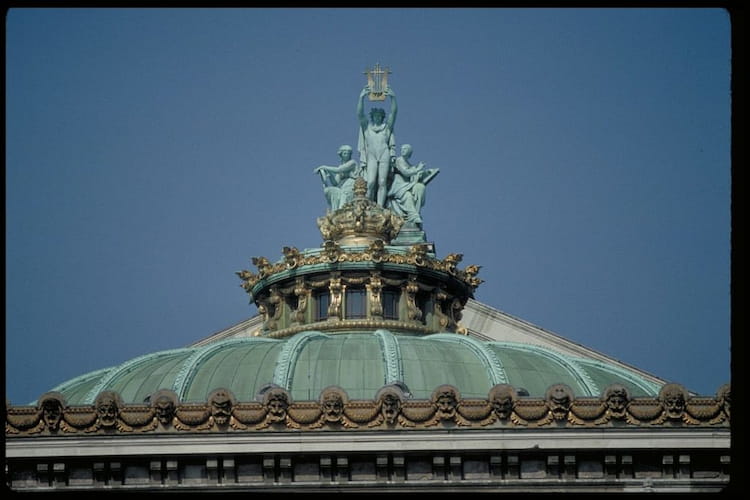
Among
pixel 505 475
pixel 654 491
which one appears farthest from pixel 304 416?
pixel 654 491

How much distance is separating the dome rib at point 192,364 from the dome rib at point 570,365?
724 cm

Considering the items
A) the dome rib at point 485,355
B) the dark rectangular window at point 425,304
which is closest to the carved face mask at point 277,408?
the dome rib at point 485,355

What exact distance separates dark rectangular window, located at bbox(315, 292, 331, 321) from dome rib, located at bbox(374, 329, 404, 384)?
22.3 ft

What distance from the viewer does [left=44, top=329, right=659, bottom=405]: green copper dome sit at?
51.7 meters

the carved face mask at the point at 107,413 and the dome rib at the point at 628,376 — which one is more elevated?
the dome rib at the point at 628,376

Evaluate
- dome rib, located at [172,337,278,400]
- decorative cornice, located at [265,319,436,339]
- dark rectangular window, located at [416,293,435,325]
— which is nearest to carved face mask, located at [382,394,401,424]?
dome rib, located at [172,337,278,400]

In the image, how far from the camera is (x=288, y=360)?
172 ft

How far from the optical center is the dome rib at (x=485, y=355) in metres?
52.3

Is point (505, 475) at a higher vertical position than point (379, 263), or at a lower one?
lower

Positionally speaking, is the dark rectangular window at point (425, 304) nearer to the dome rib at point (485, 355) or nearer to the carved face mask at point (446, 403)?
the dome rib at point (485, 355)
